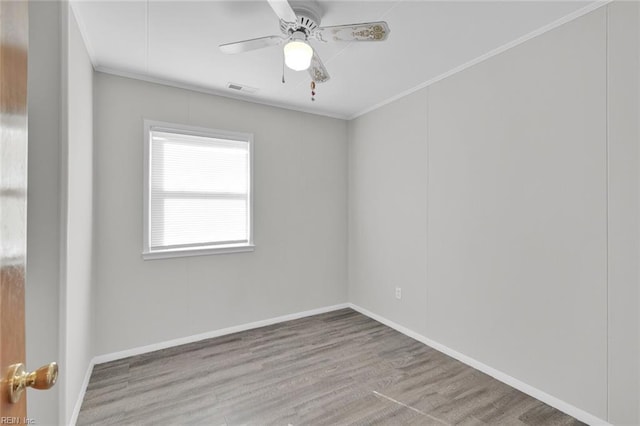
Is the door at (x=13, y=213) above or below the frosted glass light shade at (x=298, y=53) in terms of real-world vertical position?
below

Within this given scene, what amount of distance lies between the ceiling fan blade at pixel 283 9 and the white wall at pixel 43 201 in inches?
47.3

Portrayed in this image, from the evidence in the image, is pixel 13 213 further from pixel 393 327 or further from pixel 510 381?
pixel 393 327

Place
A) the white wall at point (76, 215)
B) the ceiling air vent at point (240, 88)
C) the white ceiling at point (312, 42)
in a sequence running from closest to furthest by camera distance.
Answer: the white wall at point (76, 215) → the white ceiling at point (312, 42) → the ceiling air vent at point (240, 88)

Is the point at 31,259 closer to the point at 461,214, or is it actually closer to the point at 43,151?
the point at 43,151

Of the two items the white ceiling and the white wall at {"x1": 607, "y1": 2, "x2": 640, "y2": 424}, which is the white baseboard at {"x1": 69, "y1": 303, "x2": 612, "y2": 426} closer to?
the white wall at {"x1": 607, "y1": 2, "x2": 640, "y2": 424}

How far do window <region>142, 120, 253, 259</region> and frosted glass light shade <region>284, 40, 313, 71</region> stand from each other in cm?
164

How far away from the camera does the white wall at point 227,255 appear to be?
2711 mm

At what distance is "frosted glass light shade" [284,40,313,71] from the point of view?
68.9 inches

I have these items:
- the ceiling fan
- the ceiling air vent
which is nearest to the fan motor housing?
the ceiling fan

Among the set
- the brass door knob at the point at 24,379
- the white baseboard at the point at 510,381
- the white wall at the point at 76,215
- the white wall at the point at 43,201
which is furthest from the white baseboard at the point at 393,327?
the brass door knob at the point at 24,379

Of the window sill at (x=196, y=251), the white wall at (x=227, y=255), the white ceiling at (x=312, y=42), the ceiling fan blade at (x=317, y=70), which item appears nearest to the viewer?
the white ceiling at (x=312, y=42)

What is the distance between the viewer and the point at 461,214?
2.68m

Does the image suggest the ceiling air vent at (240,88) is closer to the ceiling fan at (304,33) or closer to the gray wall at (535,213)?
the ceiling fan at (304,33)

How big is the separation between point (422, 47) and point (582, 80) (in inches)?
42.2
